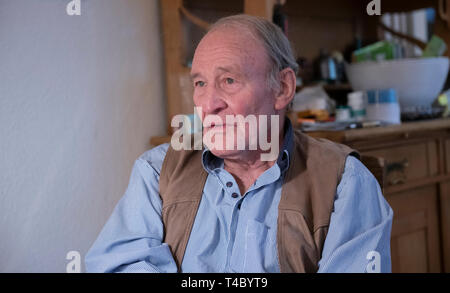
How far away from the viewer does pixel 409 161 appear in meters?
1.42

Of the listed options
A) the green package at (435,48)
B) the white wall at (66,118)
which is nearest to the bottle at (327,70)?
the green package at (435,48)

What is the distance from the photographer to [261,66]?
807mm

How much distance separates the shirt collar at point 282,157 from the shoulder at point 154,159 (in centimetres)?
9

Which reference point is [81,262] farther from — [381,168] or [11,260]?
[381,168]

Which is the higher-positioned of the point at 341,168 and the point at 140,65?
the point at 140,65

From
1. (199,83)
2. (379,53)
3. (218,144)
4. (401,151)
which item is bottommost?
(401,151)

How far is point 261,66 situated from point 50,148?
0.46m

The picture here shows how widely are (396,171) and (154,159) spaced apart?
31.3 inches

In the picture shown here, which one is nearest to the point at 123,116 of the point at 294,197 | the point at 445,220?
the point at 294,197

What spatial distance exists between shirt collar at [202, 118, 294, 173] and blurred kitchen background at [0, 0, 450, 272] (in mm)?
198

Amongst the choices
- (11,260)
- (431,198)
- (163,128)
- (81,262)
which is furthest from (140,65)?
(431,198)

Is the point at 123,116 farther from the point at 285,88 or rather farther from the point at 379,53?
the point at 379,53

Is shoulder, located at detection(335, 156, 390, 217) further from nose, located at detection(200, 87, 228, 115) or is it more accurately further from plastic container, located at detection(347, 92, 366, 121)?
plastic container, located at detection(347, 92, 366, 121)
